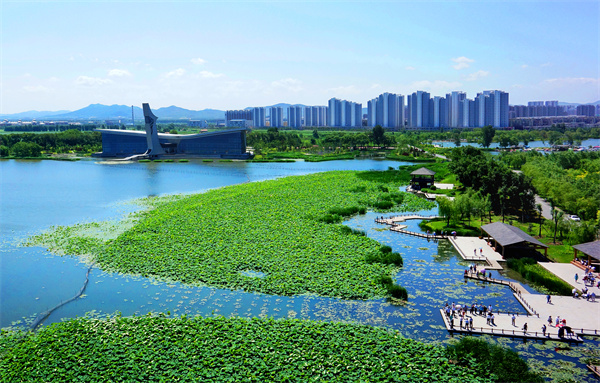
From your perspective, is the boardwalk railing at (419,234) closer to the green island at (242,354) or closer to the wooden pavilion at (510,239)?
the wooden pavilion at (510,239)

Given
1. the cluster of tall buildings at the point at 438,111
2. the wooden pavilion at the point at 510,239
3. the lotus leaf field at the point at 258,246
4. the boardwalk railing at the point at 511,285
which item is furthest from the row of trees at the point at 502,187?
the cluster of tall buildings at the point at 438,111

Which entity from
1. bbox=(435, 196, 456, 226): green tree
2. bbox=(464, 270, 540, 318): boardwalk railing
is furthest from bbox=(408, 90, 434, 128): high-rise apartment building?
bbox=(464, 270, 540, 318): boardwalk railing

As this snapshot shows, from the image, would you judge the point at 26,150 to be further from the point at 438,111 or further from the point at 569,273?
the point at 438,111

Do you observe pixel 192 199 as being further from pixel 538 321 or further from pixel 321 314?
pixel 538 321

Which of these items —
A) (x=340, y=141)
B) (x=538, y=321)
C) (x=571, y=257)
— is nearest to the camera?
(x=538, y=321)

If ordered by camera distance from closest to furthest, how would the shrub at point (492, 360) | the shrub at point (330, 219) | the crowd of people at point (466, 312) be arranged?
1. the shrub at point (492, 360)
2. the crowd of people at point (466, 312)
3. the shrub at point (330, 219)

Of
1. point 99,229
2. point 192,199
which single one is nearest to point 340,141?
point 192,199

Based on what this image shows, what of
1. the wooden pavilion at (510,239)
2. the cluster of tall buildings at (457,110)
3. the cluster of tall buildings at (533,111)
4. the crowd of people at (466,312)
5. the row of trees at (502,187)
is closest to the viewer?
the crowd of people at (466,312)
